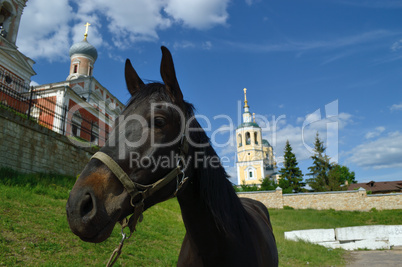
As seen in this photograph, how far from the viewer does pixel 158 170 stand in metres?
1.70

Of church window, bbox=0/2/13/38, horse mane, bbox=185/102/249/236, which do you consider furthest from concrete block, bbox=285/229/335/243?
church window, bbox=0/2/13/38

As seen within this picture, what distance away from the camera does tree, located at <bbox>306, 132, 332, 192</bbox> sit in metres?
41.5

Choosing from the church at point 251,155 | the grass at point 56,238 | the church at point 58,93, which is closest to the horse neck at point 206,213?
the grass at point 56,238

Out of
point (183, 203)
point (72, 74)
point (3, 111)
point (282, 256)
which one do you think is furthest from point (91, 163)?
point (72, 74)

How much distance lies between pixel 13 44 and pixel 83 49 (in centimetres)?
1127

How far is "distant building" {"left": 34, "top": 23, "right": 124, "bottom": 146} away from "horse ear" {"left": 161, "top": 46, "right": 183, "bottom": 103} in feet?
57.6

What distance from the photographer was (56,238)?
227 inches

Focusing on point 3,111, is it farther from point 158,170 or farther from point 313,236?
point 313,236

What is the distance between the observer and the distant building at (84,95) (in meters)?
22.0

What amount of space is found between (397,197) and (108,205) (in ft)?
121

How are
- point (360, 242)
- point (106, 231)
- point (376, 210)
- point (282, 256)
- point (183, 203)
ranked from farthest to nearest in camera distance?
point (376, 210), point (360, 242), point (282, 256), point (183, 203), point (106, 231)

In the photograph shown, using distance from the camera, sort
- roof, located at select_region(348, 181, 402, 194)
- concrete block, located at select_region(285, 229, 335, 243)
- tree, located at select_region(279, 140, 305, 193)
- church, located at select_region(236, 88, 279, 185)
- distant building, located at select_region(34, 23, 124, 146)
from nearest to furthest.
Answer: concrete block, located at select_region(285, 229, 335, 243) → distant building, located at select_region(34, 23, 124, 146) → tree, located at select_region(279, 140, 305, 193) → roof, located at select_region(348, 181, 402, 194) → church, located at select_region(236, 88, 279, 185)

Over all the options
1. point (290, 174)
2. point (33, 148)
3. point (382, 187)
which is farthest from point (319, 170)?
point (33, 148)

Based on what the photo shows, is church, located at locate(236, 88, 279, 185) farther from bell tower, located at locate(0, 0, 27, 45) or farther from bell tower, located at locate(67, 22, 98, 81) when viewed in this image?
bell tower, located at locate(0, 0, 27, 45)
